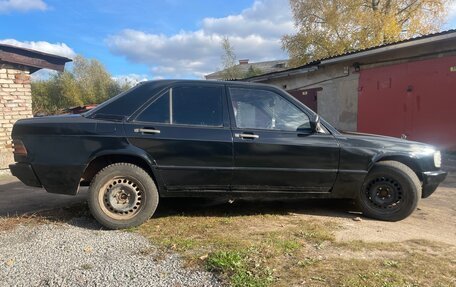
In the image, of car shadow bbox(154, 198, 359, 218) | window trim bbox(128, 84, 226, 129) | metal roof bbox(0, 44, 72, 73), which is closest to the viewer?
window trim bbox(128, 84, 226, 129)

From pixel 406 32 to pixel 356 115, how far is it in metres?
14.7

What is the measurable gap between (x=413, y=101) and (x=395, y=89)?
0.84 meters

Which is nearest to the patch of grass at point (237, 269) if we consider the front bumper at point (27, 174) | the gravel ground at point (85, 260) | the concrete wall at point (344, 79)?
the gravel ground at point (85, 260)

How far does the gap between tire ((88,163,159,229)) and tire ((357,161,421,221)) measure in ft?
8.58

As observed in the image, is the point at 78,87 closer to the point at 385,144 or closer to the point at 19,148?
the point at 19,148

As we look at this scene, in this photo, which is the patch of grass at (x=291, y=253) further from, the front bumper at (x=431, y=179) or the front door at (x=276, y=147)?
the front bumper at (x=431, y=179)

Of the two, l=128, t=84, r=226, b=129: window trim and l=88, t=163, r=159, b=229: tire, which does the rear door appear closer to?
l=128, t=84, r=226, b=129: window trim

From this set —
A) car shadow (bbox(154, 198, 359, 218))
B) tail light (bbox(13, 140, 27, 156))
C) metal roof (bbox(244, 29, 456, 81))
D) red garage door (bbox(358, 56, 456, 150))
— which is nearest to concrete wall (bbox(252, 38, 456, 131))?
metal roof (bbox(244, 29, 456, 81))

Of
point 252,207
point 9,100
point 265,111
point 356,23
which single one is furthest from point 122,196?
point 356,23

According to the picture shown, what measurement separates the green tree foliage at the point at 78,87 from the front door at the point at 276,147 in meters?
51.0

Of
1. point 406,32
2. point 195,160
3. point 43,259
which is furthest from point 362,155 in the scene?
point 406,32

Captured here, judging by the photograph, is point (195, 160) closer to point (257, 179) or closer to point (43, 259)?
point (257, 179)

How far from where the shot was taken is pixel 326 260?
12.2 ft

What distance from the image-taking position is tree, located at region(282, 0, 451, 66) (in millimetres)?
25984
